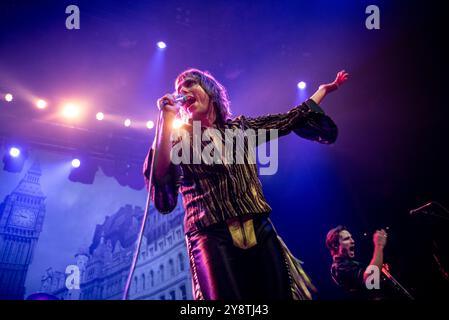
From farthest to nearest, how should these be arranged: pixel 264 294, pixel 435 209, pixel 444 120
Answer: pixel 444 120
pixel 435 209
pixel 264 294

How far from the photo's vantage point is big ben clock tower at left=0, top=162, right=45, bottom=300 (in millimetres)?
7176

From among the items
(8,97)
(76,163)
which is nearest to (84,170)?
(76,163)

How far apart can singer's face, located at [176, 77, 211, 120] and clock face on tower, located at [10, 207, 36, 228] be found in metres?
7.20

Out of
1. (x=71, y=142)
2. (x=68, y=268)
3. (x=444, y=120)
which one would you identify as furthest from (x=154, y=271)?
(x=444, y=120)

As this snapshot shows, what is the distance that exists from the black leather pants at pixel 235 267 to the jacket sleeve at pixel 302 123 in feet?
2.38

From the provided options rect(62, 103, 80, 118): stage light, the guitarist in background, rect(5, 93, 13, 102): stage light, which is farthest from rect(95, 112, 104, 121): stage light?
the guitarist in background

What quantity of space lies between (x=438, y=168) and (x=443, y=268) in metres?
1.81

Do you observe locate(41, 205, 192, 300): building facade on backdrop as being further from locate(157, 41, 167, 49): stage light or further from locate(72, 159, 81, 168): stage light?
locate(157, 41, 167, 49): stage light

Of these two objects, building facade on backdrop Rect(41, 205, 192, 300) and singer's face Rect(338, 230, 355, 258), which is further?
building facade on backdrop Rect(41, 205, 192, 300)

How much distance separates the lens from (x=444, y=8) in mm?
5398

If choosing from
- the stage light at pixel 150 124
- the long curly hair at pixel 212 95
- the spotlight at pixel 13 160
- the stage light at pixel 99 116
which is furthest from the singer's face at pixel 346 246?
the spotlight at pixel 13 160

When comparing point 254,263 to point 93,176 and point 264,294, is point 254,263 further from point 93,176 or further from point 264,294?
point 93,176

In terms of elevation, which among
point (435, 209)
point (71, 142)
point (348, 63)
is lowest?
point (435, 209)

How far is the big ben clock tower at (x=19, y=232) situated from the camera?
23.5 feet
